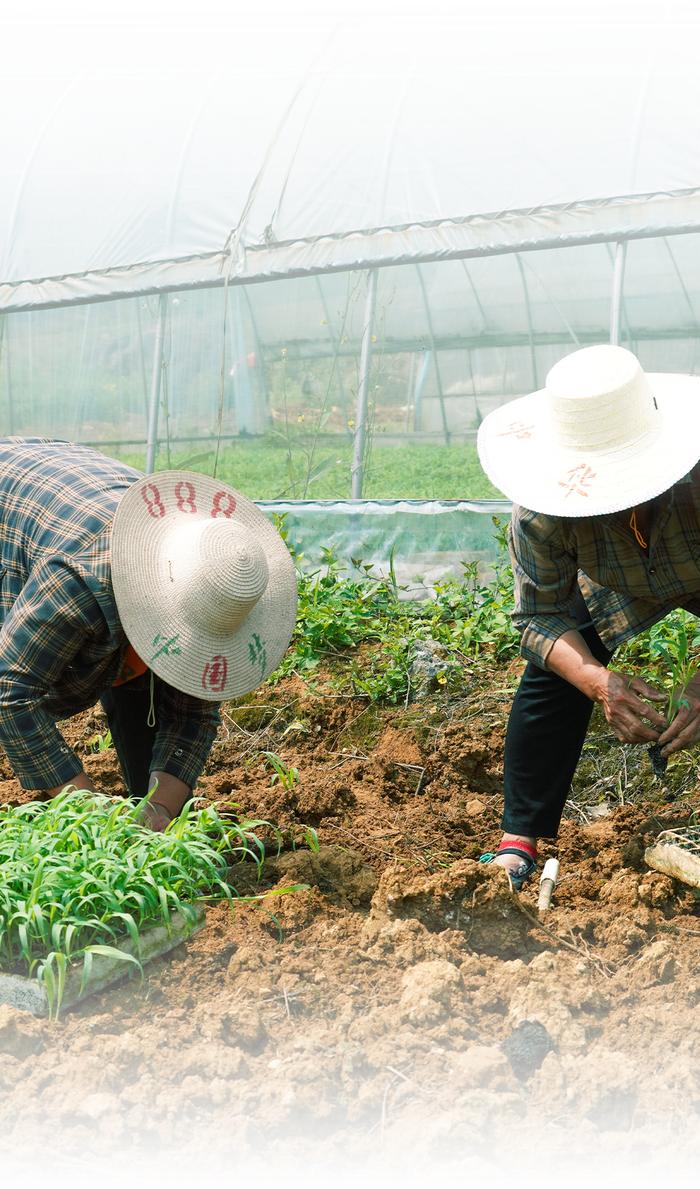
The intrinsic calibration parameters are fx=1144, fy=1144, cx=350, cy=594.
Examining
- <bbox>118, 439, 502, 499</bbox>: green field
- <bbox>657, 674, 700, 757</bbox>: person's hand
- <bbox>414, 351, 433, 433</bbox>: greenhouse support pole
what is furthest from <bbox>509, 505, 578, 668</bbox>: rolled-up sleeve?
<bbox>414, 351, 433, 433</bbox>: greenhouse support pole

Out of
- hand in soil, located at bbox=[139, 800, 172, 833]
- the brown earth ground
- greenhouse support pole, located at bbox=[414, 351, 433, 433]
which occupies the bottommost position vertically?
the brown earth ground

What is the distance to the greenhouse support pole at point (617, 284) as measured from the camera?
17.5ft

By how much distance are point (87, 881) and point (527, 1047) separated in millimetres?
919

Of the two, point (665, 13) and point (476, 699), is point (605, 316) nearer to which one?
point (665, 13)

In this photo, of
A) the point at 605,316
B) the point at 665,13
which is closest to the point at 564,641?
the point at 605,316


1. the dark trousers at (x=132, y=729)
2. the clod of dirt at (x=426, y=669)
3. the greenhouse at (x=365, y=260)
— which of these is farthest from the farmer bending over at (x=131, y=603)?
the greenhouse at (x=365, y=260)

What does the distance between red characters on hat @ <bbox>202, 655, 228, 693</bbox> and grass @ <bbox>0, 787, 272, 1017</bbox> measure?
283 millimetres

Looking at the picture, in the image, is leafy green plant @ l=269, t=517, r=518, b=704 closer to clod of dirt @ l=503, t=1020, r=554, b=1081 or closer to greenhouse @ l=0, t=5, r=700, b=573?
greenhouse @ l=0, t=5, r=700, b=573

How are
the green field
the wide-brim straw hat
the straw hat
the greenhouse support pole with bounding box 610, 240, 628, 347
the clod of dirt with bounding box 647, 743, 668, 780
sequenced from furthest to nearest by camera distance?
the green field < the greenhouse support pole with bounding box 610, 240, 628, 347 < the clod of dirt with bounding box 647, 743, 668, 780 < the straw hat < the wide-brim straw hat

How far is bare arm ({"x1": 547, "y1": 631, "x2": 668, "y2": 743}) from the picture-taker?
2549 millimetres

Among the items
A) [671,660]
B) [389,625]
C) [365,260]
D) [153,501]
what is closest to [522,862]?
[671,660]

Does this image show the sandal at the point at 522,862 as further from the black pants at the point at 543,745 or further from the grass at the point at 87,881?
the grass at the point at 87,881

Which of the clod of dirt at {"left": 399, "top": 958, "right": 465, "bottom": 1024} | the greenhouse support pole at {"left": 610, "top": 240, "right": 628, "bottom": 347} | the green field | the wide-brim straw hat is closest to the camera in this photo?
the clod of dirt at {"left": 399, "top": 958, "right": 465, "bottom": 1024}

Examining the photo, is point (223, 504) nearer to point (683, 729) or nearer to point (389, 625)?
point (683, 729)
